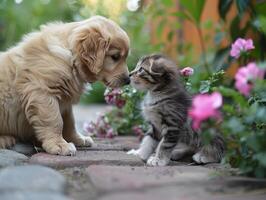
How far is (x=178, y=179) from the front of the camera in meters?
2.33

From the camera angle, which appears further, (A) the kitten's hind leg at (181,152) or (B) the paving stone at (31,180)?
(A) the kitten's hind leg at (181,152)

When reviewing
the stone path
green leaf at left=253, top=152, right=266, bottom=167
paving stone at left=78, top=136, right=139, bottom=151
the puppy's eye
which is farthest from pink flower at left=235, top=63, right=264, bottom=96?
paving stone at left=78, top=136, right=139, bottom=151

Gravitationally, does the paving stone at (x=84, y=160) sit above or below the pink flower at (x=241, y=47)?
below

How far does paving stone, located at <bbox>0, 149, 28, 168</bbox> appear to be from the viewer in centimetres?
275

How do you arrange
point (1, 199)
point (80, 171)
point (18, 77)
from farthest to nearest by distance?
point (18, 77)
point (80, 171)
point (1, 199)

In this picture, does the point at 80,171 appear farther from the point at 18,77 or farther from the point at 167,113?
the point at 18,77

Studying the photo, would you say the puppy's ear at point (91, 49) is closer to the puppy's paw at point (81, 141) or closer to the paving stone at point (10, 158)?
the puppy's paw at point (81, 141)

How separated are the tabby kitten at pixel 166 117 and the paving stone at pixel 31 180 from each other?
0.89 m

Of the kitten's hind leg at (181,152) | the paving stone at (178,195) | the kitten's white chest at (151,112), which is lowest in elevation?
the kitten's hind leg at (181,152)

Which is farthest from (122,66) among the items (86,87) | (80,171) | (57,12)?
(57,12)

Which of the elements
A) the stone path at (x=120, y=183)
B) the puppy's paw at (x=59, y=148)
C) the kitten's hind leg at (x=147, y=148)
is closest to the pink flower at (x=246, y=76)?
the stone path at (x=120, y=183)

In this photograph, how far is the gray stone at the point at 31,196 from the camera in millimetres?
1879

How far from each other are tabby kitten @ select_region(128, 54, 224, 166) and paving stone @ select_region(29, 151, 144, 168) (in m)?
0.12

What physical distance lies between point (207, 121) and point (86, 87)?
1512mm
